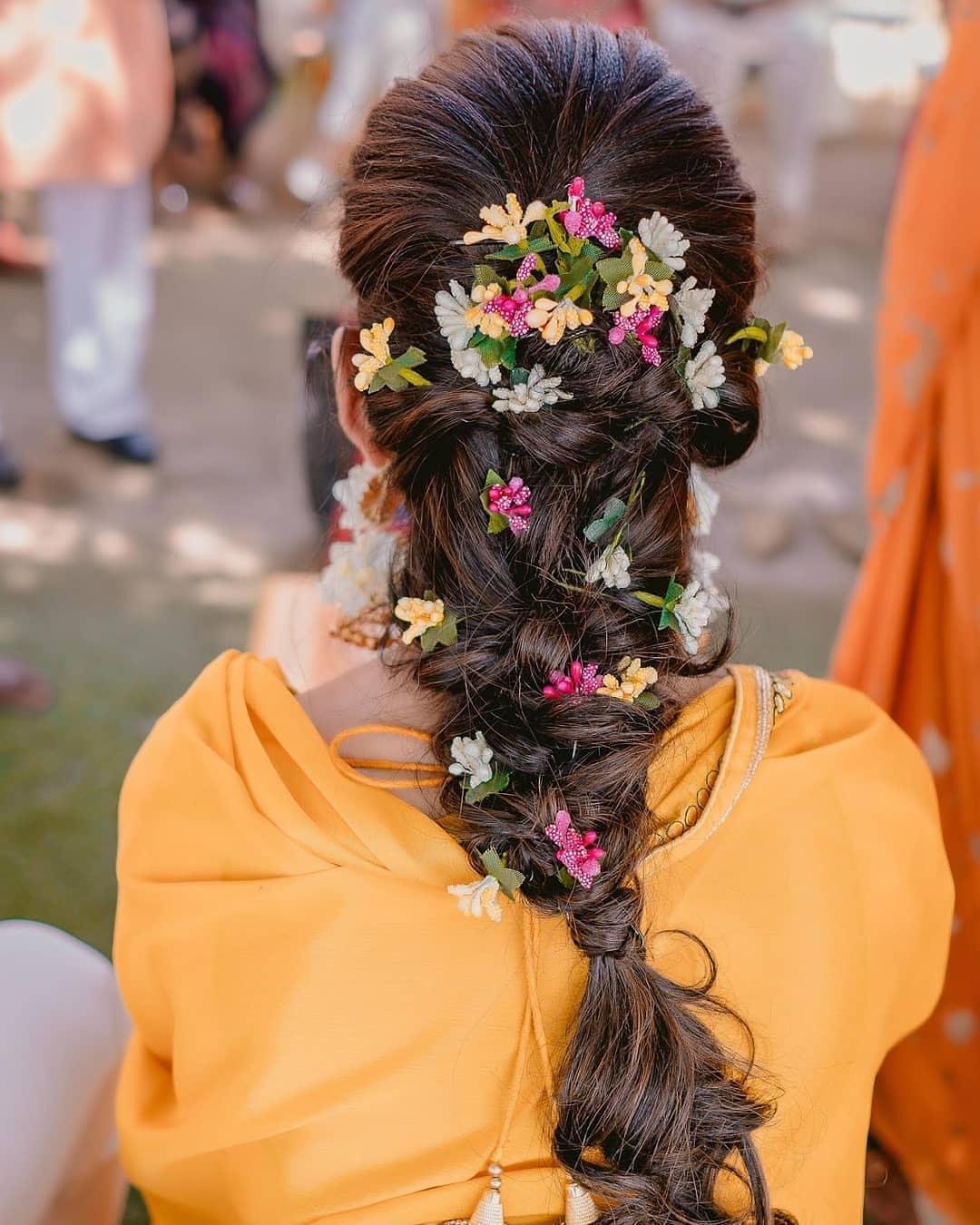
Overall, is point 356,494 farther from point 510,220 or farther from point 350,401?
point 510,220

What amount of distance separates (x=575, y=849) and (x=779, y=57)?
4.14m

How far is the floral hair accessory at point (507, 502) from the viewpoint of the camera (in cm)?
84

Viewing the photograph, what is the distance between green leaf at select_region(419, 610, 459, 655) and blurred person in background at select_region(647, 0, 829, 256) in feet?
11.7

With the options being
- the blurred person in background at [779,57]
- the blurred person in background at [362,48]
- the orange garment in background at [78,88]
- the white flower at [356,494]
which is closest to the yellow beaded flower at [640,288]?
the white flower at [356,494]

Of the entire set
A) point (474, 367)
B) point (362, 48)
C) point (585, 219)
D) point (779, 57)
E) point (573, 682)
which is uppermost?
point (779, 57)

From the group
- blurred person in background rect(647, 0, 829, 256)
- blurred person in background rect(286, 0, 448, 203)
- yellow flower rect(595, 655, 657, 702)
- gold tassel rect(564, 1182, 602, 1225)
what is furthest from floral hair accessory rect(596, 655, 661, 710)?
blurred person in background rect(286, 0, 448, 203)

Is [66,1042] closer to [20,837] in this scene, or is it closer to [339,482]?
[339,482]

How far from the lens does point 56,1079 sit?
1114 mm

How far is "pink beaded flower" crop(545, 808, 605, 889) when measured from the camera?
867 millimetres

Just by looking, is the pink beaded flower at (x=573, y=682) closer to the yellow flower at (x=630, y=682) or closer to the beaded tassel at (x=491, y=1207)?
the yellow flower at (x=630, y=682)

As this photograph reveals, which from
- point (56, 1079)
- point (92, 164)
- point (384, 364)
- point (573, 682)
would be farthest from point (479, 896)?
point (92, 164)

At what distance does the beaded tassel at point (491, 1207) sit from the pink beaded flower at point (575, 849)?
0.24 m

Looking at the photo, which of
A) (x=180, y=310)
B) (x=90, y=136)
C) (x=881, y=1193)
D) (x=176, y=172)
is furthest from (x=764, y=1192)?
(x=176, y=172)

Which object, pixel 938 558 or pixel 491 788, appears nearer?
pixel 491 788
